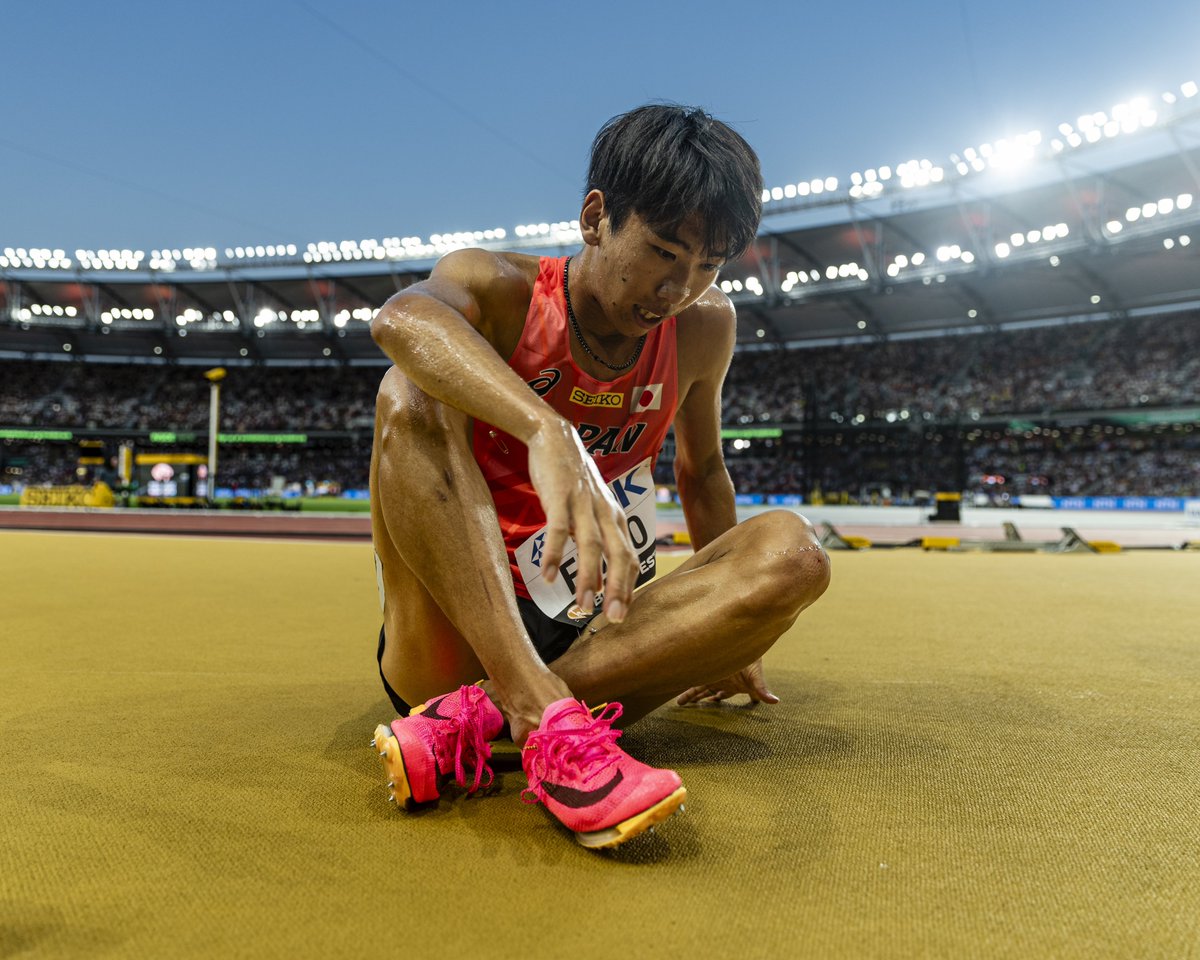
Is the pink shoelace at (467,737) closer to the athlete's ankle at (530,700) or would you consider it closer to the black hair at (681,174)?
the athlete's ankle at (530,700)

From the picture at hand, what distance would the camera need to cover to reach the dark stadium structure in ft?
67.6

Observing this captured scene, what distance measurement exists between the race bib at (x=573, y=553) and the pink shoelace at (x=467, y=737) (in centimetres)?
28

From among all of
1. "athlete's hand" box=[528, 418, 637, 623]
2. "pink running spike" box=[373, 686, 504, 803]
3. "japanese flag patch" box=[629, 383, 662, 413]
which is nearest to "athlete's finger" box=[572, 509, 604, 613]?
"athlete's hand" box=[528, 418, 637, 623]

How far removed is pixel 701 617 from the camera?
1.43 meters

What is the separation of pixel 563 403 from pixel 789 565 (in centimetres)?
58

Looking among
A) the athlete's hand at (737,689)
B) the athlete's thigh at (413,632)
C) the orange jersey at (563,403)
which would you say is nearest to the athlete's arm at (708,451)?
the athlete's hand at (737,689)

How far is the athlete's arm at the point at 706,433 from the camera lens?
190 cm

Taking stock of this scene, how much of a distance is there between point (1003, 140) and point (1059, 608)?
18.7 meters

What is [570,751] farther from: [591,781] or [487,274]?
[487,274]

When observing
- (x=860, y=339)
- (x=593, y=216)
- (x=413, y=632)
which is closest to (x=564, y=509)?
(x=413, y=632)

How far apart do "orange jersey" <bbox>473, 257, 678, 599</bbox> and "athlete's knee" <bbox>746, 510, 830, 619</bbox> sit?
44 cm

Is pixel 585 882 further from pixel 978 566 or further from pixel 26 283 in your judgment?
pixel 26 283

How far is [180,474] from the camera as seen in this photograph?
2023cm

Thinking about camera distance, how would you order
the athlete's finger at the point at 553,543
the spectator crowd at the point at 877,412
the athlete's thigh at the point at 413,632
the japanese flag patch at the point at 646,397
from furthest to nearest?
the spectator crowd at the point at 877,412 < the japanese flag patch at the point at 646,397 < the athlete's thigh at the point at 413,632 < the athlete's finger at the point at 553,543
